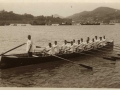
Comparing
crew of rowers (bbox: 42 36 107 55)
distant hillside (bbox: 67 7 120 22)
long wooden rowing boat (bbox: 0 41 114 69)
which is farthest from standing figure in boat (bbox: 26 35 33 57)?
distant hillside (bbox: 67 7 120 22)

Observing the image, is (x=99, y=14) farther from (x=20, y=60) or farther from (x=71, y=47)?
(x=20, y=60)

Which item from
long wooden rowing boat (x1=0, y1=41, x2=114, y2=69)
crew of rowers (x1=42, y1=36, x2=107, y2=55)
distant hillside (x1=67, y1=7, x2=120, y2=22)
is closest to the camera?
long wooden rowing boat (x1=0, y1=41, x2=114, y2=69)

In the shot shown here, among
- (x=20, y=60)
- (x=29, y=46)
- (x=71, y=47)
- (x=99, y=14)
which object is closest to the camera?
(x=20, y=60)

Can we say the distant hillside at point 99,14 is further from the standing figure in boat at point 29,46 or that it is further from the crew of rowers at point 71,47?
the standing figure in boat at point 29,46

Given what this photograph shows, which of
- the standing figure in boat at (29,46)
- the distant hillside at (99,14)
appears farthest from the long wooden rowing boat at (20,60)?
the distant hillside at (99,14)

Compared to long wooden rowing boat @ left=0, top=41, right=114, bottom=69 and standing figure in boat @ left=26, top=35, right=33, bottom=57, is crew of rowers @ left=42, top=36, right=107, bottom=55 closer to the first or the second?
long wooden rowing boat @ left=0, top=41, right=114, bottom=69

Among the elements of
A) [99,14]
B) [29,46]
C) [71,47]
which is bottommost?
[71,47]

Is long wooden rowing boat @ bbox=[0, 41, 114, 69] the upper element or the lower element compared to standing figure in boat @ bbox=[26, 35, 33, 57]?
lower

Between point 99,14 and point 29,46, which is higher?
point 99,14

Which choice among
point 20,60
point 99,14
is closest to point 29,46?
point 20,60

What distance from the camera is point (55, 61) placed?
21.4 ft

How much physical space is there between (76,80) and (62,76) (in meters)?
0.43

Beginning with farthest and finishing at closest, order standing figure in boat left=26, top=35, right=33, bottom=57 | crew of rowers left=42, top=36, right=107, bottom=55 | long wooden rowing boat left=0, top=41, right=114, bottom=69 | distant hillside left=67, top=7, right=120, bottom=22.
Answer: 1. crew of rowers left=42, top=36, right=107, bottom=55
2. standing figure in boat left=26, top=35, right=33, bottom=57
3. distant hillside left=67, top=7, right=120, bottom=22
4. long wooden rowing boat left=0, top=41, right=114, bottom=69

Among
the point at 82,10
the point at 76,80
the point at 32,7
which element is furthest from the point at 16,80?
the point at 82,10
